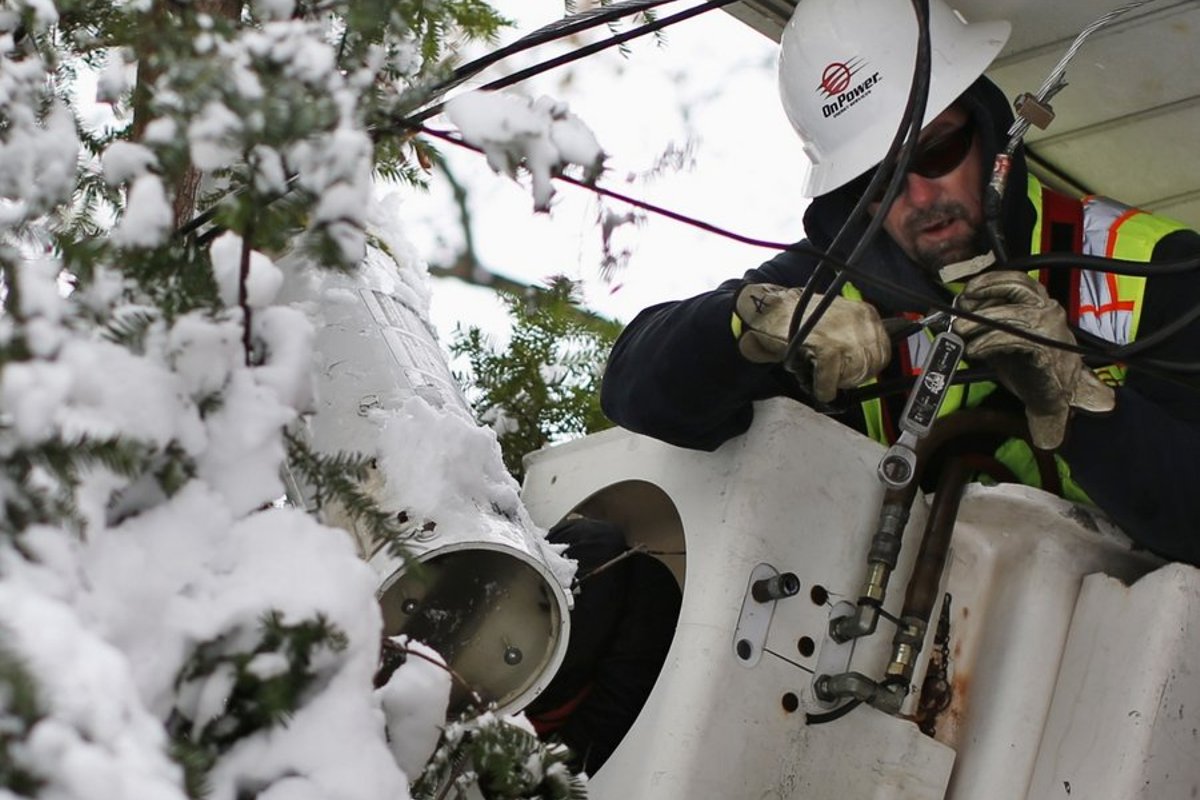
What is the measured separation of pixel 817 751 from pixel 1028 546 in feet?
1.63

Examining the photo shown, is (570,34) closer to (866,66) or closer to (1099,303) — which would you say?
(866,66)

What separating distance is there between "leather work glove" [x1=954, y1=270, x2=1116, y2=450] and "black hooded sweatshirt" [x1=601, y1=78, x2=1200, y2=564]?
39 mm

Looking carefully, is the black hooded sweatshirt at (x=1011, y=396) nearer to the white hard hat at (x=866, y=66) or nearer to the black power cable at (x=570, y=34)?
the white hard hat at (x=866, y=66)

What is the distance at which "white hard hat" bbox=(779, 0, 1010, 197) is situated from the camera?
2994 mm

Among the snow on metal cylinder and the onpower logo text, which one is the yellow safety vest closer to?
the onpower logo text

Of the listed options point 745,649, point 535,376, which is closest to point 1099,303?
point 745,649

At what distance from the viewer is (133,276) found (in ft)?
4.58

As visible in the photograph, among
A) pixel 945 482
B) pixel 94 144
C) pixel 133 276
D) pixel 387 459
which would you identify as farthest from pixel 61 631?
pixel 945 482

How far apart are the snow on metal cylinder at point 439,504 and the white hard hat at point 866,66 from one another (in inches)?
35.8

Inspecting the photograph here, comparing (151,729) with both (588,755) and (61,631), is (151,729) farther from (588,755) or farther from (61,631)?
(588,755)

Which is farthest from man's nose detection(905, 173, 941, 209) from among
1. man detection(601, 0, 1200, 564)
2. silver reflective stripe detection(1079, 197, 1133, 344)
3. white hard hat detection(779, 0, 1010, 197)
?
silver reflective stripe detection(1079, 197, 1133, 344)

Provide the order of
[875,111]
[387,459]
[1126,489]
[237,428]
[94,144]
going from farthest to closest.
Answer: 1. [875,111]
2. [1126,489]
3. [387,459]
4. [94,144]
5. [237,428]

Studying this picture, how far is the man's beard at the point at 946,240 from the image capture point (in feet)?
9.99

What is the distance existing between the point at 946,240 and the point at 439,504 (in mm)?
1201
